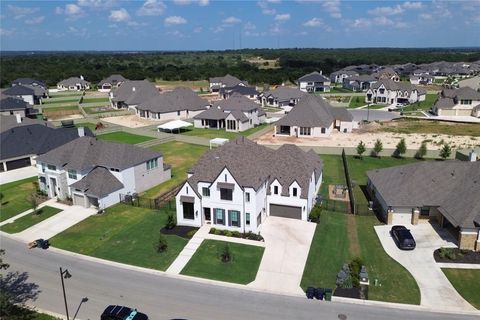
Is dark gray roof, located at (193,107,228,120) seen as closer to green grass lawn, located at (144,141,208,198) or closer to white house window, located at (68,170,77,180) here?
green grass lawn, located at (144,141,208,198)

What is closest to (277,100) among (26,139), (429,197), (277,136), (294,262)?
(277,136)

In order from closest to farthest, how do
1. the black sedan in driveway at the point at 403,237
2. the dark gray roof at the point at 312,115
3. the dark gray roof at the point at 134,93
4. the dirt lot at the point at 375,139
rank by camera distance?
the black sedan in driveway at the point at 403,237 → the dirt lot at the point at 375,139 → the dark gray roof at the point at 312,115 → the dark gray roof at the point at 134,93

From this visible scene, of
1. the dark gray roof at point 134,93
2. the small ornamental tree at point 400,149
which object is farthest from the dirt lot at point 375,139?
the dark gray roof at point 134,93

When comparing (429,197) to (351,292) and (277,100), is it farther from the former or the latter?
(277,100)

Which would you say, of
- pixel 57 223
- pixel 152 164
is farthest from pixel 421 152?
pixel 57 223

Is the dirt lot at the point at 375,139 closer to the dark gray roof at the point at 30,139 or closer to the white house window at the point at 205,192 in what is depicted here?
the dark gray roof at the point at 30,139

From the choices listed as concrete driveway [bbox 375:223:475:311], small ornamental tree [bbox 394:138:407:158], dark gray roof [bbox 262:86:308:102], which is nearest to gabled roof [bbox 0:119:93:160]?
small ornamental tree [bbox 394:138:407:158]

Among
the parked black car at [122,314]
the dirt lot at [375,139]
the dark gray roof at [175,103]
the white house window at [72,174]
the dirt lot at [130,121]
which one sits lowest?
the parked black car at [122,314]
